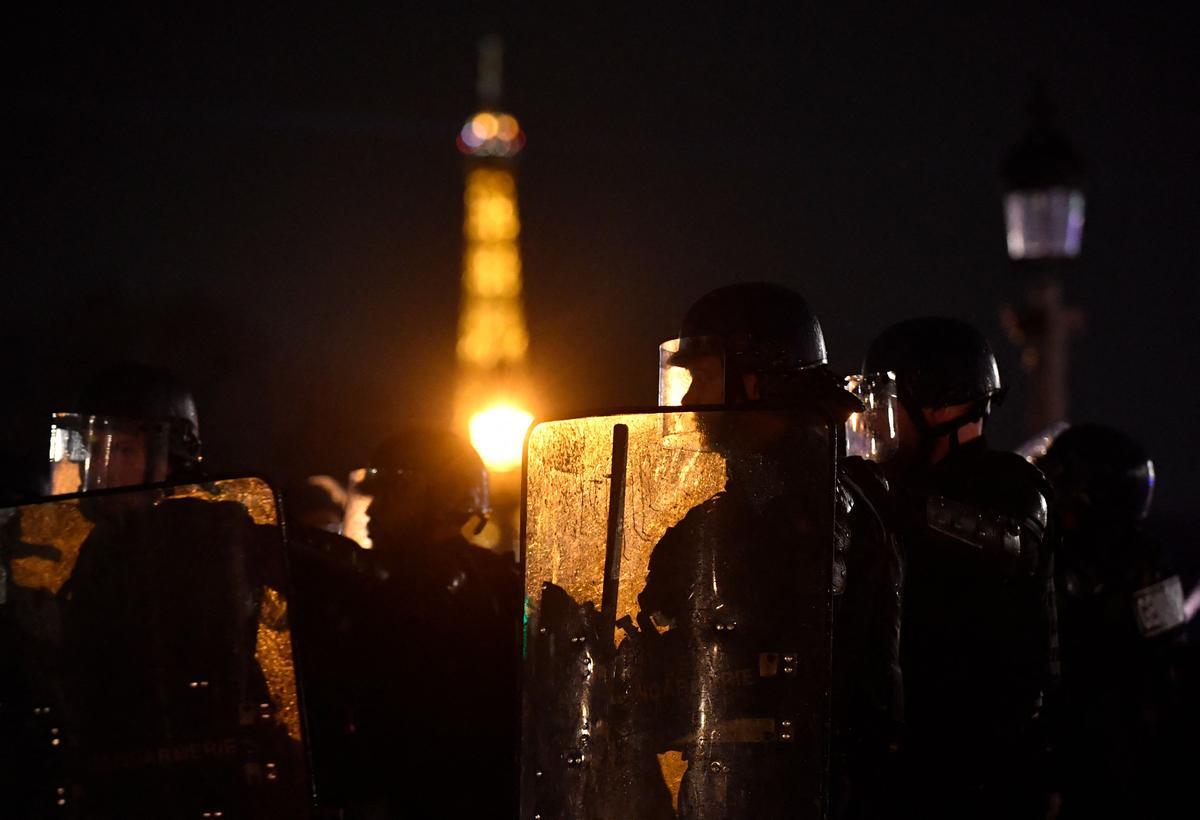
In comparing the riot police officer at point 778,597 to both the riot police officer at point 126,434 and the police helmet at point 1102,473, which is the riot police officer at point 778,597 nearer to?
the riot police officer at point 126,434

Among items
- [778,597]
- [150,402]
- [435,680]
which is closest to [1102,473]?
[435,680]

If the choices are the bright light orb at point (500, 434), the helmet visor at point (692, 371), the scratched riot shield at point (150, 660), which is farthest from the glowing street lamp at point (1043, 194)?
the scratched riot shield at point (150, 660)

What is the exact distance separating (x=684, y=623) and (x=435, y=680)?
2.24m

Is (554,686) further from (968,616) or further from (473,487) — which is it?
(473,487)

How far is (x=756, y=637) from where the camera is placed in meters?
3.49

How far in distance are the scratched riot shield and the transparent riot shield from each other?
2.54 feet

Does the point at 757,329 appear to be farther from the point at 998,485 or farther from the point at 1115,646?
the point at 1115,646

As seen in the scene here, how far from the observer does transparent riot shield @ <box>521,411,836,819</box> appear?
11.3 ft

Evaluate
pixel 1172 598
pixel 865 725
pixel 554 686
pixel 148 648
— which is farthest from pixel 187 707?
pixel 1172 598

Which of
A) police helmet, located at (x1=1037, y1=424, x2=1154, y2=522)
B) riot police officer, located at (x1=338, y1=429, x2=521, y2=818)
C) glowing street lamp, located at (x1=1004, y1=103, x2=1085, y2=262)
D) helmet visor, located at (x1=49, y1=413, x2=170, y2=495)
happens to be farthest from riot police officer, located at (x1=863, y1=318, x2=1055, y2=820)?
glowing street lamp, located at (x1=1004, y1=103, x2=1085, y2=262)

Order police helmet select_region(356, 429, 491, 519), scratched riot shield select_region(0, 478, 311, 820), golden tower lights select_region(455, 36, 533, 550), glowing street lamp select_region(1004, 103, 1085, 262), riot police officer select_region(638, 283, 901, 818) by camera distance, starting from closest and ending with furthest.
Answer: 1. riot police officer select_region(638, 283, 901, 818)
2. scratched riot shield select_region(0, 478, 311, 820)
3. police helmet select_region(356, 429, 491, 519)
4. glowing street lamp select_region(1004, 103, 1085, 262)
5. golden tower lights select_region(455, 36, 533, 550)

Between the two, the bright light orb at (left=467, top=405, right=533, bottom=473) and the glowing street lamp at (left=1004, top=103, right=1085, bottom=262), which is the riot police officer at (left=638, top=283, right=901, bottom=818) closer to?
the glowing street lamp at (left=1004, top=103, right=1085, bottom=262)

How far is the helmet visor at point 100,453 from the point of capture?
514cm

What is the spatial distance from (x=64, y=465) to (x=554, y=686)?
238cm
